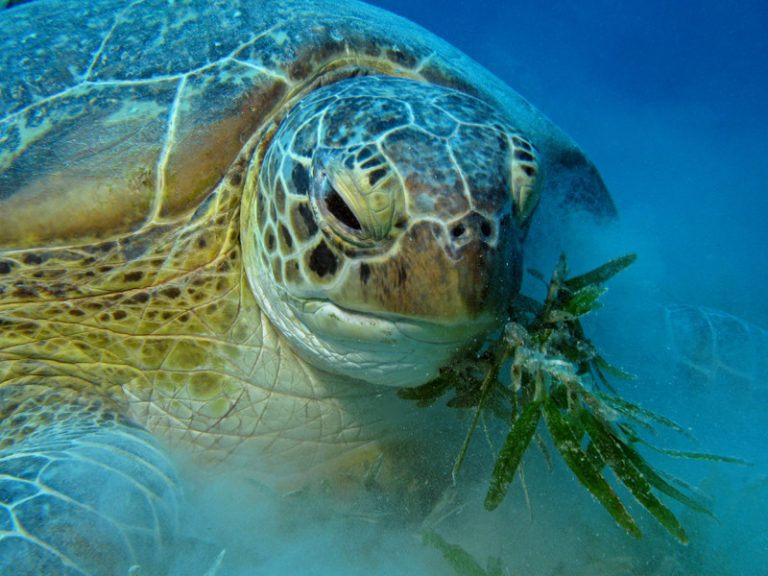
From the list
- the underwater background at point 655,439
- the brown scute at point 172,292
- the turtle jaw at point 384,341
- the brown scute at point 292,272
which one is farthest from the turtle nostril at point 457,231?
the brown scute at point 172,292

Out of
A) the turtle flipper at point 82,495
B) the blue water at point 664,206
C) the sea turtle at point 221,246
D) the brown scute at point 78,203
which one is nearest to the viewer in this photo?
the turtle flipper at point 82,495

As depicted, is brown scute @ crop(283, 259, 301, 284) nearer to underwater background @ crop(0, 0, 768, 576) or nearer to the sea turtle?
the sea turtle

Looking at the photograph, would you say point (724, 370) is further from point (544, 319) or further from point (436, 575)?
point (436, 575)

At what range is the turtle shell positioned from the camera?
67.9 inches

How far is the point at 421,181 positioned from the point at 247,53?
3.47 ft

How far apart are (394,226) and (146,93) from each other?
1.16m

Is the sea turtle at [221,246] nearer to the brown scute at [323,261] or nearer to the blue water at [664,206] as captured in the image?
the brown scute at [323,261]

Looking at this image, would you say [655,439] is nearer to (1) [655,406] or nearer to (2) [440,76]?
(1) [655,406]

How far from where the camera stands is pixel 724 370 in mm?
2695

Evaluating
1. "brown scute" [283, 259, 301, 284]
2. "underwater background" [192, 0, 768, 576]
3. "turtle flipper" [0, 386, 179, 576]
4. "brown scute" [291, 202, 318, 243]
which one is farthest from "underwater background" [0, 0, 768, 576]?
"brown scute" [291, 202, 318, 243]

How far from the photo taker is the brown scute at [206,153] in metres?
1.75

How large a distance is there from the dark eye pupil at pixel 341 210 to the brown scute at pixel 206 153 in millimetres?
628

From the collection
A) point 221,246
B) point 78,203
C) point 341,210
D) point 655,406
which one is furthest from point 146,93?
point 655,406

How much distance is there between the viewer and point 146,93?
183 cm
